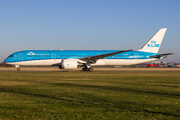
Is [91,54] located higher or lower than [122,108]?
higher

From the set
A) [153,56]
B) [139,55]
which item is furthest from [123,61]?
[153,56]

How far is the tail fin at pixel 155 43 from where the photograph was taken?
Result: 144 feet

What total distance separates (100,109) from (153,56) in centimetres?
3781

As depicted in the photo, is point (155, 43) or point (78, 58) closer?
point (78, 58)

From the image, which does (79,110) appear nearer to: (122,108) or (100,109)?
(100,109)

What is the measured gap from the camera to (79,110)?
735 cm

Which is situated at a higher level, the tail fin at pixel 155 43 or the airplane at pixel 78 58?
the tail fin at pixel 155 43

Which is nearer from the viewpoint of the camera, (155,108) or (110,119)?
(110,119)

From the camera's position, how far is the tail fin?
43906mm

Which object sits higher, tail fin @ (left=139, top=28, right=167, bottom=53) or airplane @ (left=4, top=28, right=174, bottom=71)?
tail fin @ (left=139, top=28, right=167, bottom=53)

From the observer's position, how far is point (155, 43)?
44.2 m

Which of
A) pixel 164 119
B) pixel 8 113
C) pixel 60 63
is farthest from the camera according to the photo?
pixel 60 63

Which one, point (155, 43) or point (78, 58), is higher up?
point (155, 43)

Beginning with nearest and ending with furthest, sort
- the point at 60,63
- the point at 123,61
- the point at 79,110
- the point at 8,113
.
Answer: the point at 8,113
the point at 79,110
the point at 60,63
the point at 123,61
